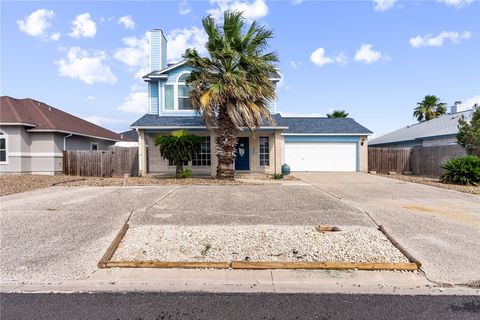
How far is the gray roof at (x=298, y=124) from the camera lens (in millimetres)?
17422

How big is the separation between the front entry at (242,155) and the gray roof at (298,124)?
2364 mm

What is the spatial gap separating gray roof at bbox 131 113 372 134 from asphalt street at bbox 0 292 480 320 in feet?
45.5

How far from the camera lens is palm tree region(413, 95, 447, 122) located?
39375mm

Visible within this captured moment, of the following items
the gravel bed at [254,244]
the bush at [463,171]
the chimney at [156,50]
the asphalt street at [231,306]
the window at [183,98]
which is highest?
the chimney at [156,50]

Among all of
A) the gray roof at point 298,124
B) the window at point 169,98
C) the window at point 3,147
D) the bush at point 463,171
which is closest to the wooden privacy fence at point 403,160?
the gray roof at point 298,124

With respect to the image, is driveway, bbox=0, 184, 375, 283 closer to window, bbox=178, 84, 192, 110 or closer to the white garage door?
window, bbox=178, 84, 192, 110

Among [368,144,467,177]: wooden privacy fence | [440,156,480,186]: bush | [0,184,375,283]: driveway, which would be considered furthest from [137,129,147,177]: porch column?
[440,156,480,186]: bush

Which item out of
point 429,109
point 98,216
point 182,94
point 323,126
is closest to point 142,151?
point 182,94

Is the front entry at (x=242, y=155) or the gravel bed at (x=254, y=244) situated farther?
the front entry at (x=242, y=155)

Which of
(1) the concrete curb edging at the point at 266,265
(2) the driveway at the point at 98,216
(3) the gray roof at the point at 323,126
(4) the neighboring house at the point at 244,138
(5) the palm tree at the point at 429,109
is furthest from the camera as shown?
(5) the palm tree at the point at 429,109

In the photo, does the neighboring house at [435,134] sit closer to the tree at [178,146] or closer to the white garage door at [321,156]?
the white garage door at [321,156]

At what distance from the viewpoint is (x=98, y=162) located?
709 inches

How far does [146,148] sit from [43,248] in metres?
12.9

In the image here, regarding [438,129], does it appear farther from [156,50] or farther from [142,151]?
[142,151]
